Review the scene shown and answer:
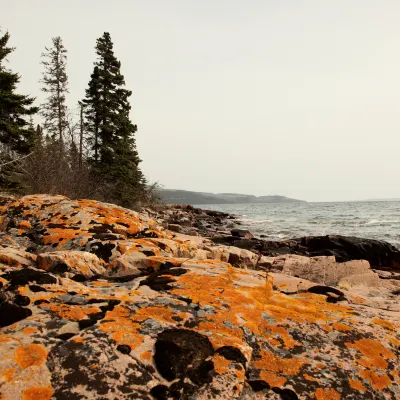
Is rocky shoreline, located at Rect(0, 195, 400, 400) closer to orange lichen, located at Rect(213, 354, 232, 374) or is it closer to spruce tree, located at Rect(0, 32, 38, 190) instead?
orange lichen, located at Rect(213, 354, 232, 374)

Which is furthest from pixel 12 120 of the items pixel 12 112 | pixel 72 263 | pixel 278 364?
pixel 278 364

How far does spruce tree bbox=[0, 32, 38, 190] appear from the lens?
13.7 metres

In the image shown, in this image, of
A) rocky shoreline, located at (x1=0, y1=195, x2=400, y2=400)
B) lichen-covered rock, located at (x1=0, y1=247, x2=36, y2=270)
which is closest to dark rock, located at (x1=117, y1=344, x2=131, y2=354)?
rocky shoreline, located at (x1=0, y1=195, x2=400, y2=400)

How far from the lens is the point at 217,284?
3.29 metres

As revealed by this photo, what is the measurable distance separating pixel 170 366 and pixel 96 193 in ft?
60.7

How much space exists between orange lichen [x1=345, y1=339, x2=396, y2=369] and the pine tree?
20.0m

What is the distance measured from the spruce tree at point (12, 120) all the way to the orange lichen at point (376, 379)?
14963mm

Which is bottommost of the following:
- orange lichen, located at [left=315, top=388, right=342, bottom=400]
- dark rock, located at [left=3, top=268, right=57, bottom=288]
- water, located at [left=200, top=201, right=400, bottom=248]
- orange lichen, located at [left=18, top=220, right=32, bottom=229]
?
A: water, located at [left=200, top=201, right=400, bottom=248]

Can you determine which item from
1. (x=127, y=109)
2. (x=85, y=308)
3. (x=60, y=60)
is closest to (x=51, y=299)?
A: (x=85, y=308)

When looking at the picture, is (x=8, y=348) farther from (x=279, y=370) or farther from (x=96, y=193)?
(x=96, y=193)

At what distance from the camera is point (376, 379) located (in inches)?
79.1

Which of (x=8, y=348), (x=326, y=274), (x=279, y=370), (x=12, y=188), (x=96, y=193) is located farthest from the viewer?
(x=96, y=193)

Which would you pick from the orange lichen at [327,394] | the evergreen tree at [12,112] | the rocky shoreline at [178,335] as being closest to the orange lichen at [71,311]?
the rocky shoreline at [178,335]

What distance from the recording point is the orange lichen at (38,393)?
156 centimetres
